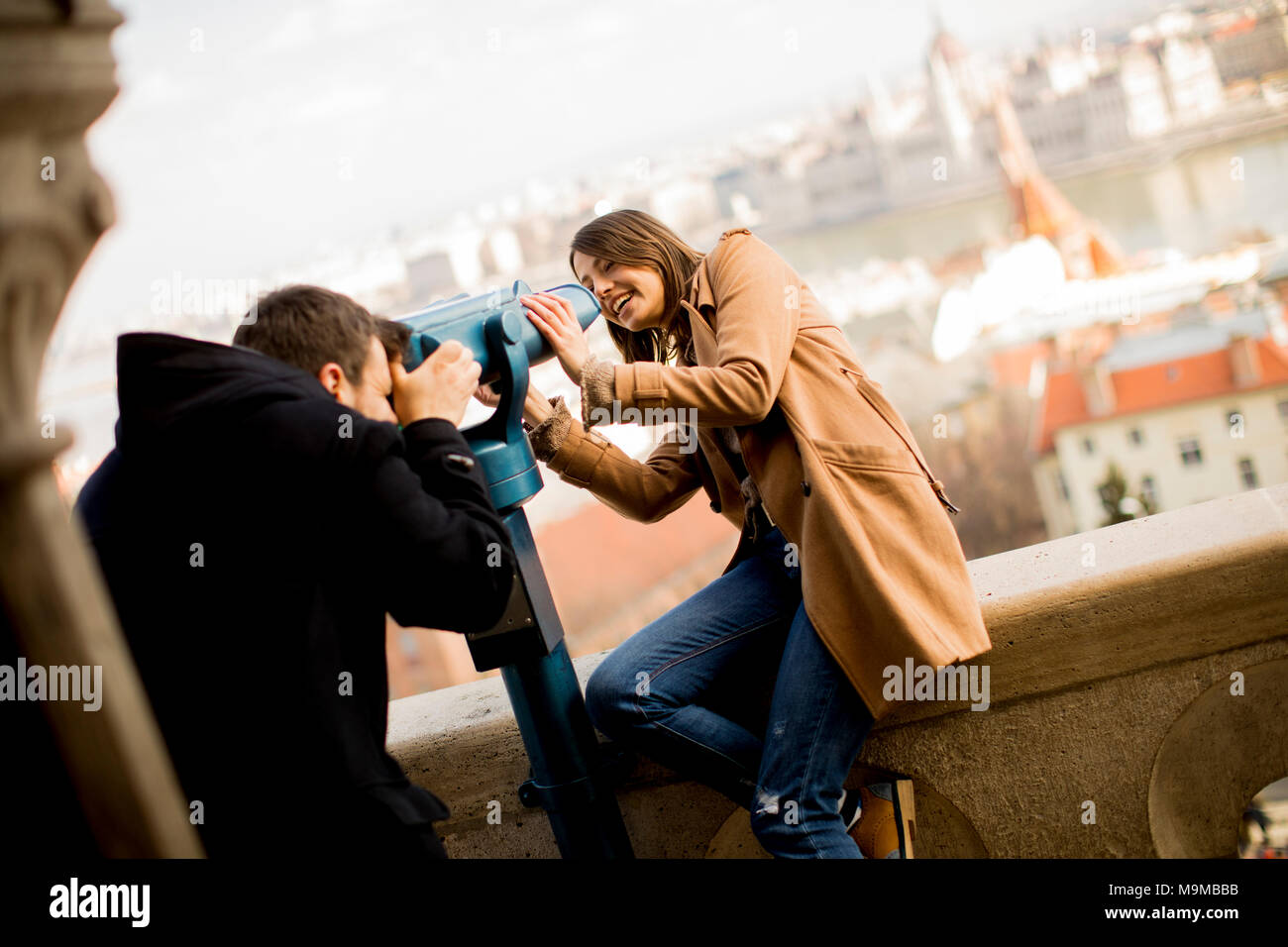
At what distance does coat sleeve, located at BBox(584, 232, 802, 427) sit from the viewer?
1.37 m

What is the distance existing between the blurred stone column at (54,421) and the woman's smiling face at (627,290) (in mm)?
908

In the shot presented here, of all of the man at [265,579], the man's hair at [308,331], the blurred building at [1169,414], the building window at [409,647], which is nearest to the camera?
the man at [265,579]

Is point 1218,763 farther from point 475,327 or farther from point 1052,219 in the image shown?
point 1052,219

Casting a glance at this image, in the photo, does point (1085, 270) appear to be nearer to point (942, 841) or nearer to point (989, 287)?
point (989, 287)

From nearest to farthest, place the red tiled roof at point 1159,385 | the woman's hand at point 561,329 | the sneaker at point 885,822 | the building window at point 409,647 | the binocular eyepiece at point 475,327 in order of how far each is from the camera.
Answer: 1. the binocular eyepiece at point 475,327
2. the woman's hand at point 561,329
3. the sneaker at point 885,822
4. the building window at point 409,647
5. the red tiled roof at point 1159,385

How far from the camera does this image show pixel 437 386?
1.25 meters

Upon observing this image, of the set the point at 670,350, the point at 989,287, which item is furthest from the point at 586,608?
the point at 670,350

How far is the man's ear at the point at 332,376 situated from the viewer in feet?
3.90

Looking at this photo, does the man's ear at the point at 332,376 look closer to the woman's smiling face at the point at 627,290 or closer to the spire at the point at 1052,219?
the woman's smiling face at the point at 627,290

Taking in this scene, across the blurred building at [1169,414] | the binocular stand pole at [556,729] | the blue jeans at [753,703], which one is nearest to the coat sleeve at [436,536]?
the binocular stand pole at [556,729]

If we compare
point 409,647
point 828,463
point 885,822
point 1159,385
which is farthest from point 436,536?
point 1159,385

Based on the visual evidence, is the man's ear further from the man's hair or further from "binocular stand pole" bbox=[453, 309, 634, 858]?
"binocular stand pole" bbox=[453, 309, 634, 858]

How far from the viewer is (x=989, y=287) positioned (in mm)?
45312
